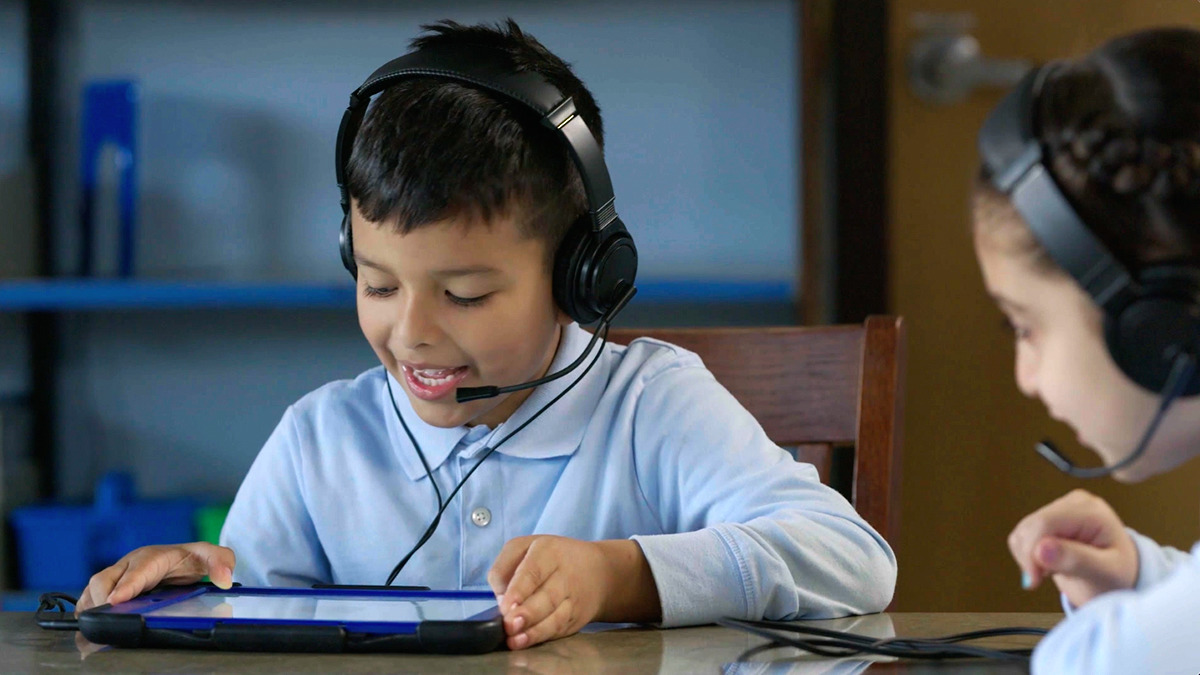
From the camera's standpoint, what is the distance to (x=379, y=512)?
104cm

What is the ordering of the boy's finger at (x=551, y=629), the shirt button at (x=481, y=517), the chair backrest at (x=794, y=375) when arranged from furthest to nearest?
the chair backrest at (x=794, y=375)
the shirt button at (x=481, y=517)
the boy's finger at (x=551, y=629)

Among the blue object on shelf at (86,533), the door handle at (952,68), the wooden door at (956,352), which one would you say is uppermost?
the door handle at (952,68)

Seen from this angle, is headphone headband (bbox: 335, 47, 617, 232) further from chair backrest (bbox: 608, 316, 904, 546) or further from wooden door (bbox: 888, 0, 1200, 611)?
wooden door (bbox: 888, 0, 1200, 611)

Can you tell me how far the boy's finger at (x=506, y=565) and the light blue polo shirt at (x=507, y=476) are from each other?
19cm

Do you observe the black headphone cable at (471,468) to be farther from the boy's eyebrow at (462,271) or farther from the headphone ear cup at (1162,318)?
the headphone ear cup at (1162,318)

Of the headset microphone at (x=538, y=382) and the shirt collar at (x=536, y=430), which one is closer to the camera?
the headset microphone at (x=538, y=382)

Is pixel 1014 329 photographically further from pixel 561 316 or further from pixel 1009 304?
pixel 561 316

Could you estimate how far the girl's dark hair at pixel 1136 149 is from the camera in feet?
1.73

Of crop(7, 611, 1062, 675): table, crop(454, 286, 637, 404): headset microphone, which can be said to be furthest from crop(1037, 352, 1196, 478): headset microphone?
crop(454, 286, 637, 404): headset microphone

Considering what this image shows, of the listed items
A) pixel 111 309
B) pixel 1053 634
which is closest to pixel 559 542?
pixel 1053 634

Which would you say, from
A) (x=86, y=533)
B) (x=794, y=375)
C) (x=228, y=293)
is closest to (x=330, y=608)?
(x=794, y=375)

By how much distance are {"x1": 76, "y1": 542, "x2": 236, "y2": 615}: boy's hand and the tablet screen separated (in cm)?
4

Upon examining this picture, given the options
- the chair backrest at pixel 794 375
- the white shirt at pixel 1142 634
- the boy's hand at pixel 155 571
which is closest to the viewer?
the white shirt at pixel 1142 634

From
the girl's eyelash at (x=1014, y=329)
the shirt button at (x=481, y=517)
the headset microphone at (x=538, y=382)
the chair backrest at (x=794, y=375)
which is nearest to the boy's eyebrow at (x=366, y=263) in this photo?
the headset microphone at (x=538, y=382)
